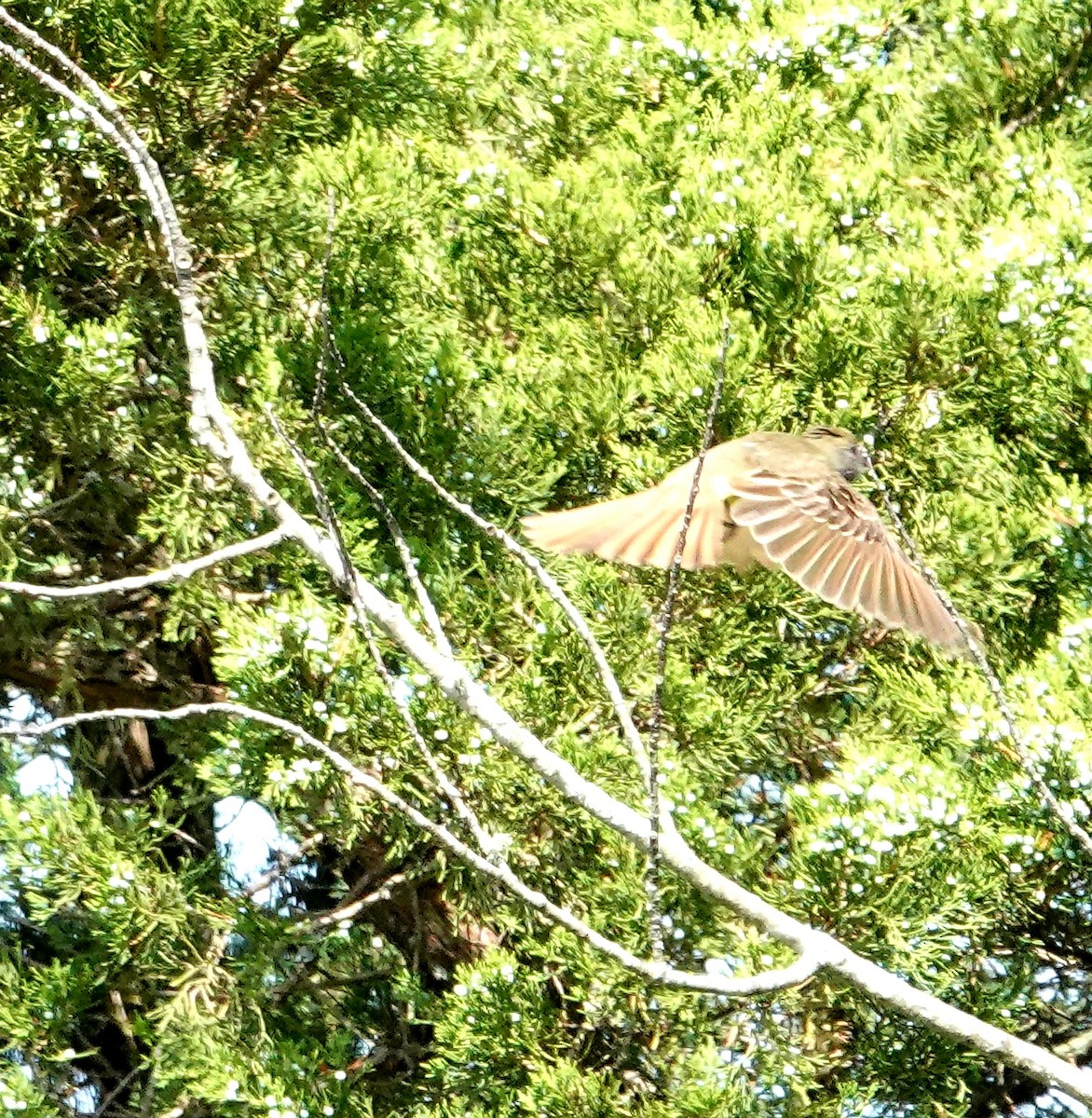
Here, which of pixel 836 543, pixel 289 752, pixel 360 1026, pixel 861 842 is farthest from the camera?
pixel 360 1026

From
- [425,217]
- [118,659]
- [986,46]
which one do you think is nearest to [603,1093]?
[118,659]

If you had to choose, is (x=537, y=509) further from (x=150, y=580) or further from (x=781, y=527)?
(x=150, y=580)

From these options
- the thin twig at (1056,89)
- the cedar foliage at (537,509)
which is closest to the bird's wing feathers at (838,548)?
the cedar foliage at (537,509)

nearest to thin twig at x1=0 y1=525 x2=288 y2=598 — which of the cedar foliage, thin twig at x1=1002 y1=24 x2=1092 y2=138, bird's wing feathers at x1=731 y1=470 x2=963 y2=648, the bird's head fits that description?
the cedar foliage

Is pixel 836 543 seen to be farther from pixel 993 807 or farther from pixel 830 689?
pixel 993 807

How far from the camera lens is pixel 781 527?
332 centimetres

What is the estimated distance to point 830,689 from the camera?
3416 mm

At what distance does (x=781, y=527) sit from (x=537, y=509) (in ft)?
1.56

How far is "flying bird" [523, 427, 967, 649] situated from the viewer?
3.05 metres

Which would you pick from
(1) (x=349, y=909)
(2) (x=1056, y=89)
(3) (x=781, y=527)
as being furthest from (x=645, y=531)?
(2) (x=1056, y=89)

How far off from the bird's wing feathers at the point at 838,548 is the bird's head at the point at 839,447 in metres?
0.04

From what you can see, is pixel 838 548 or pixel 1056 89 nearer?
pixel 838 548

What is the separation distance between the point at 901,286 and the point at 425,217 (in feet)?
3.32

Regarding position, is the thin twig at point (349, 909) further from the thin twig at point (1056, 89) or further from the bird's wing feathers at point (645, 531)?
the thin twig at point (1056, 89)
